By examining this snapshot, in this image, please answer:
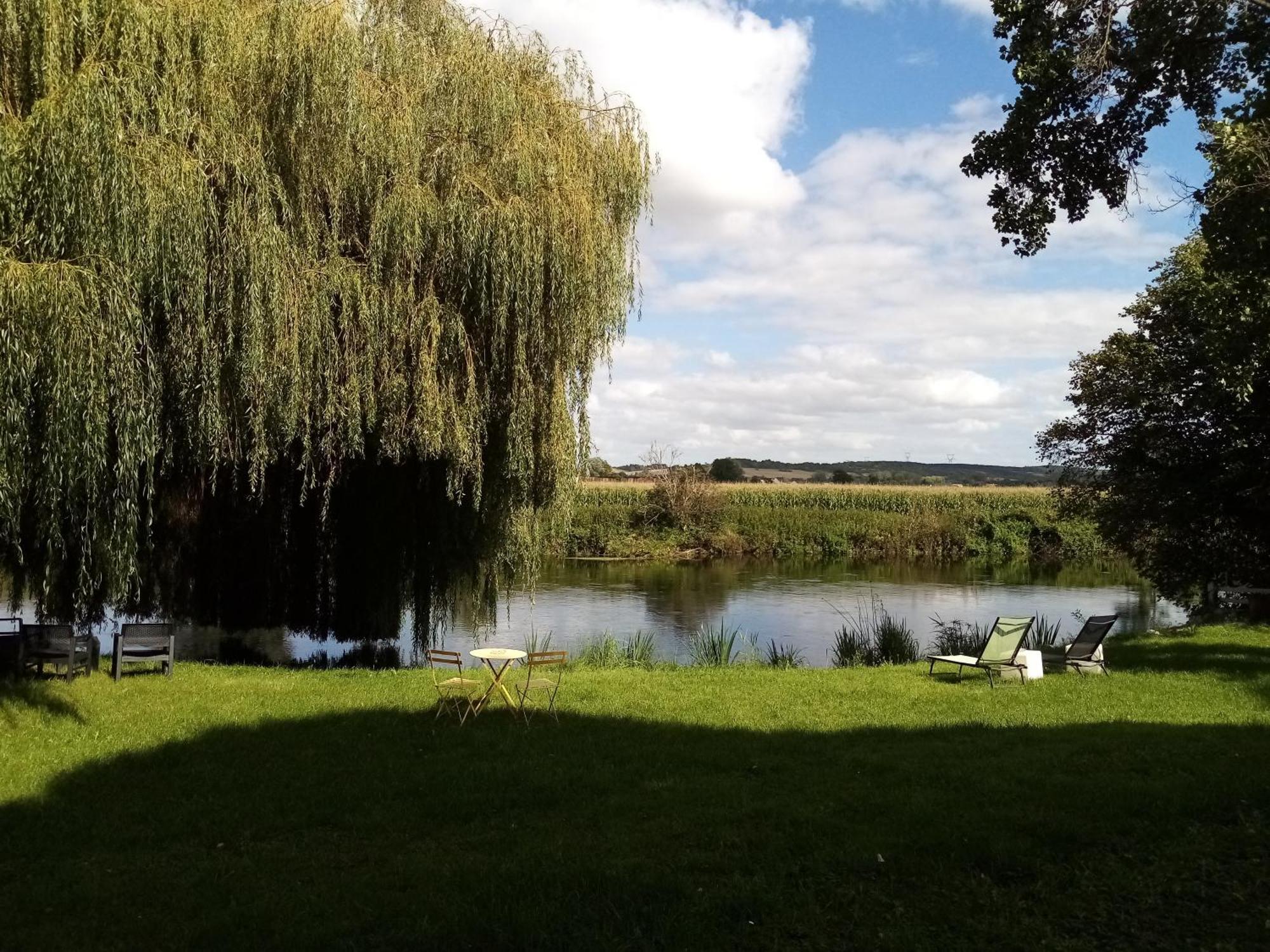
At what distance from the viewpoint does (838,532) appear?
1593 inches

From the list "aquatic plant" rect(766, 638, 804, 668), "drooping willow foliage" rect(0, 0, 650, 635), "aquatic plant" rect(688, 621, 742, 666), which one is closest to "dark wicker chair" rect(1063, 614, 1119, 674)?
"aquatic plant" rect(766, 638, 804, 668)

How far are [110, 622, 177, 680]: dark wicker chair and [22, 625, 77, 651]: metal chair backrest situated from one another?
45 cm

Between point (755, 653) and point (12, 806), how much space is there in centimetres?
1138

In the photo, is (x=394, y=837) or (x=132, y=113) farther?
(x=132, y=113)

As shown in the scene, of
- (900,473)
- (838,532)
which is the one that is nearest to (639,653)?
(838,532)

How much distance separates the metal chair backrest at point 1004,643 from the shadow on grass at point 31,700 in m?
8.71

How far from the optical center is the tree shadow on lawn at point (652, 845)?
386 centimetres

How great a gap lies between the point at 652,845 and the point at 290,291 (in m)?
5.92

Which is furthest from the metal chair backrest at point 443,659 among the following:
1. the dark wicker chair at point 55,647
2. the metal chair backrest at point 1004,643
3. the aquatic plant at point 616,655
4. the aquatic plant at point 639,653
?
the metal chair backrest at point 1004,643

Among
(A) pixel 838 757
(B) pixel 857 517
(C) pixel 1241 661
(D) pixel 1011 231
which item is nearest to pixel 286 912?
(A) pixel 838 757

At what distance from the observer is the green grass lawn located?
12.8 ft

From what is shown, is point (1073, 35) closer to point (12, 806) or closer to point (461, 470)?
point (461, 470)

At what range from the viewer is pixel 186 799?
580 cm

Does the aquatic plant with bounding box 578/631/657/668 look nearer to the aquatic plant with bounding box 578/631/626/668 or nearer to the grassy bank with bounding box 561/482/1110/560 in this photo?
the aquatic plant with bounding box 578/631/626/668
